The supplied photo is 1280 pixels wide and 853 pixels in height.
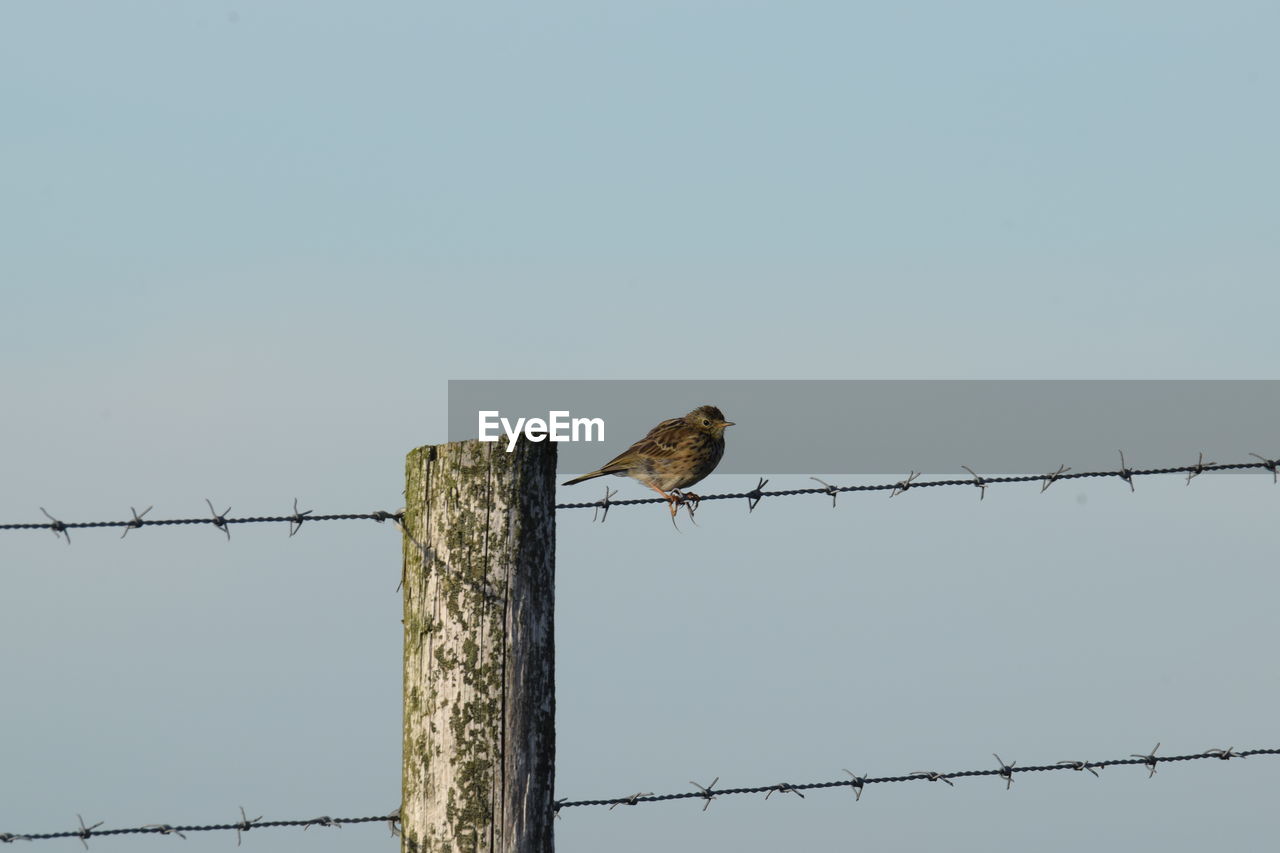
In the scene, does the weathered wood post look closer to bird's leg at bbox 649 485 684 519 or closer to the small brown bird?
bird's leg at bbox 649 485 684 519

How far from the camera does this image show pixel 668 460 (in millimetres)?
10516

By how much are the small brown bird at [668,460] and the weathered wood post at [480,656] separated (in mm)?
4881

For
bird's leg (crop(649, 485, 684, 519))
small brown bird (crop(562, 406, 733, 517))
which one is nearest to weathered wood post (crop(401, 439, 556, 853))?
bird's leg (crop(649, 485, 684, 519))

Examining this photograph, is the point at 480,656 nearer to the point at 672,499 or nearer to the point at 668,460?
the point at 672,499

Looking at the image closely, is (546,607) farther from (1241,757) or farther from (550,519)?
(1241,757)

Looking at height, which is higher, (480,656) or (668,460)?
(668,460)

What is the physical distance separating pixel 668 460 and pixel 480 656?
5290 mm

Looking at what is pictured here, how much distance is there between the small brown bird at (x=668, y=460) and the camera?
414 inches

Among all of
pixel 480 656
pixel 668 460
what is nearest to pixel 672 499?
pixel 480 656

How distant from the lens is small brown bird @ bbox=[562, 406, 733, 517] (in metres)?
10.5

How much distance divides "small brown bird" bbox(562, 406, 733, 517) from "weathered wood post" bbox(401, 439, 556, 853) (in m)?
4.88

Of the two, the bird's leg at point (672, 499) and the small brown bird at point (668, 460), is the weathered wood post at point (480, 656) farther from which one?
the small brown bird at point (668, 460)

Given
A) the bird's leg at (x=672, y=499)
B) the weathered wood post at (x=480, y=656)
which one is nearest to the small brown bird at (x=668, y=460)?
the bird's leg at (x=672, y=499)

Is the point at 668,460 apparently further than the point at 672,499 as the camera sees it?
Yes
